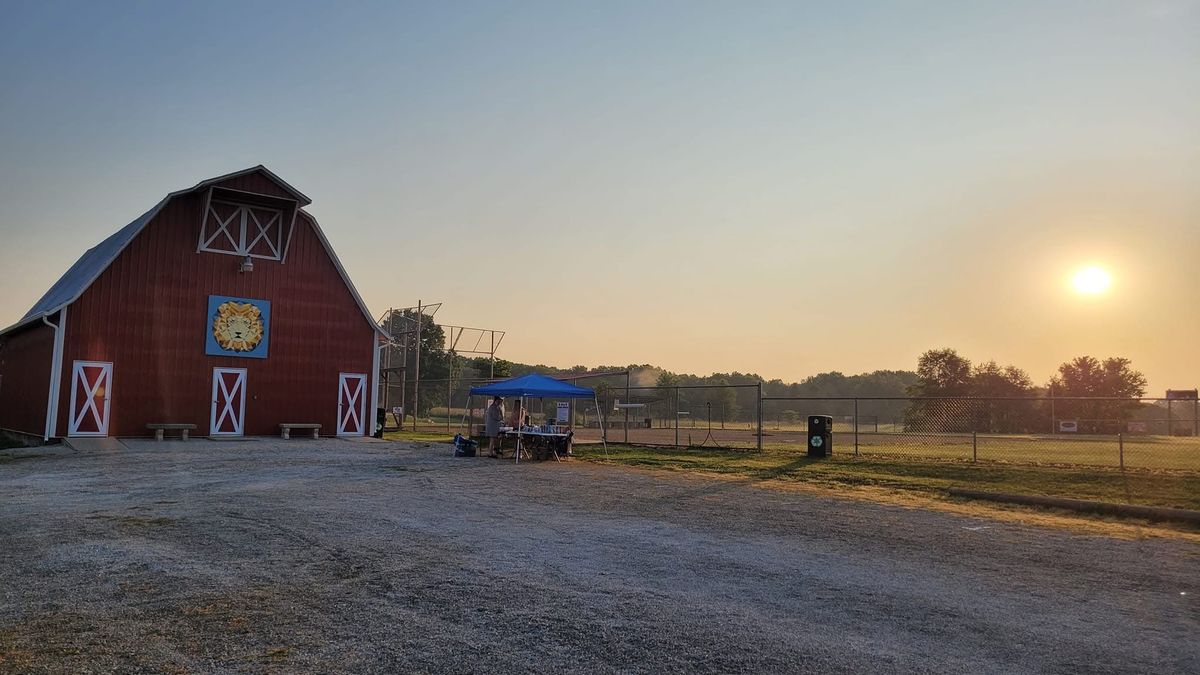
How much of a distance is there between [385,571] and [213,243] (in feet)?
70.1

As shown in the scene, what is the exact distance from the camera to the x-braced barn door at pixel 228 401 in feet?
80.4

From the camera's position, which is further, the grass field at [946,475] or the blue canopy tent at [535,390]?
the blue canopy tent at [535,390]

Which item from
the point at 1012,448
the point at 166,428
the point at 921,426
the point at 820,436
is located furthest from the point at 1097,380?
the point at 166,428

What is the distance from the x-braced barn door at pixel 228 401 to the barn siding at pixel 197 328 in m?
0.18

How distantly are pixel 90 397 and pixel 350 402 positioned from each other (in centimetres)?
765

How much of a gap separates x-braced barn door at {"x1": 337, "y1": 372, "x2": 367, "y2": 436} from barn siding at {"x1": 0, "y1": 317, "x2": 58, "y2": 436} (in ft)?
27.1

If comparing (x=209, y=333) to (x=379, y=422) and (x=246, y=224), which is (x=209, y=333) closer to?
(x=246, y=224)

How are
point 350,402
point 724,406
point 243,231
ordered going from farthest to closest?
point 724,406 < point 350,402 < point 243,231

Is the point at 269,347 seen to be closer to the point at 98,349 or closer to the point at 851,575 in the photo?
the point at 98,349

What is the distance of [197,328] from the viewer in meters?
24.4

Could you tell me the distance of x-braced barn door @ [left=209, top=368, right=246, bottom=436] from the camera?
24.5 meters

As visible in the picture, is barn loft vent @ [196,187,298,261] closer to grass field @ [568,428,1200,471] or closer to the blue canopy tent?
the blue canopy tent

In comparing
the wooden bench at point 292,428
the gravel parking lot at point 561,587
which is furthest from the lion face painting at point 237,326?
the gravel parking lot at point 561,587

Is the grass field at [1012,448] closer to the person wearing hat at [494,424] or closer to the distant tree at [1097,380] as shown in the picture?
the person wearing hat at [494,424]
